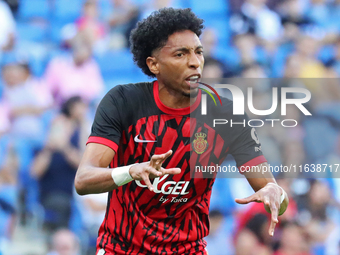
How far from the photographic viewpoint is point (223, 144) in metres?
3.35

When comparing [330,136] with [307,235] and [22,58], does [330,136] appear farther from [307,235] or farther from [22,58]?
[22,58]

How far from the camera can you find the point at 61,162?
6.25 metres

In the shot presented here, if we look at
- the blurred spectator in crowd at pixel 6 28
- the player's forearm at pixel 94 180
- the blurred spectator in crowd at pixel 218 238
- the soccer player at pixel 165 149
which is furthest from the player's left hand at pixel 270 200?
the blurred spectator in crowd at pixel 6 28

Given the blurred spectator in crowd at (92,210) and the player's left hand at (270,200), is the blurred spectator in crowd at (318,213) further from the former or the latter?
the player's left hand at (270,200)

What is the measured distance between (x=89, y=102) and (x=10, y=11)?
233 cm

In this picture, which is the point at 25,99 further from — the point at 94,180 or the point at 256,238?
the point at 94,180

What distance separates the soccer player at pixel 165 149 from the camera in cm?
316

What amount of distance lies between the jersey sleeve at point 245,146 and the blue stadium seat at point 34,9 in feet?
19.9

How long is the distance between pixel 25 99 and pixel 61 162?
51.9 inches

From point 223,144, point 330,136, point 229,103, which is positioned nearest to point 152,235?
point 223,144

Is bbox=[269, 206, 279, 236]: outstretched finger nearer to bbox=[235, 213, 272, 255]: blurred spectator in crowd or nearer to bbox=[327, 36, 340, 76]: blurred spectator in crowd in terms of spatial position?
bbox=[235, 213, 272, 255]: blurred spectator in crowd

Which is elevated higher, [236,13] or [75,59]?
[236,13]

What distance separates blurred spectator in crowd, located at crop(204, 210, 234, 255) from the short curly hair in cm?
291

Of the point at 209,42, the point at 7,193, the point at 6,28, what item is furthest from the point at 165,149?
the point at 6,28
